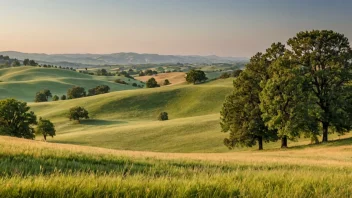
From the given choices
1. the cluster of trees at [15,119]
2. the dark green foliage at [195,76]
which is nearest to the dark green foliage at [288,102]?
the cluster of trees at [15,119]

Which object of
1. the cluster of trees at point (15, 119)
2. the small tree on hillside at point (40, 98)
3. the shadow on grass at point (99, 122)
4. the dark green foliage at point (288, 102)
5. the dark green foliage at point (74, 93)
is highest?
the dark green foliage at point (288, 102)

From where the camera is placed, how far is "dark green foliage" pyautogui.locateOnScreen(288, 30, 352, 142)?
40.7 meters

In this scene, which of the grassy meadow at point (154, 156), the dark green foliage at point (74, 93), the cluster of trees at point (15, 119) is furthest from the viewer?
the dark green foliage at point (74, 93)

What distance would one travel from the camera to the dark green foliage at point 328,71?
40.7 m

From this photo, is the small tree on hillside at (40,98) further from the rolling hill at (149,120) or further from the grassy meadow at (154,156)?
the rolling hill at (149,120)

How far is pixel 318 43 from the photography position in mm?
41562

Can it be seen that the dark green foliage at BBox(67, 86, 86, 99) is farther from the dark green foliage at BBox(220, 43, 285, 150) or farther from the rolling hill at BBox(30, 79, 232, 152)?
the dark green foliage at BBox(220, 43, 285, 150)

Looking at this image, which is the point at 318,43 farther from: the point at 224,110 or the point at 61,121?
the point at 61,121

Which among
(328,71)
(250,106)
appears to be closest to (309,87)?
(328,71)

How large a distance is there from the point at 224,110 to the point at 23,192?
45.3 m

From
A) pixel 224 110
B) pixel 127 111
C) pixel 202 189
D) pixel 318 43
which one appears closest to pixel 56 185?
pixel 202 189

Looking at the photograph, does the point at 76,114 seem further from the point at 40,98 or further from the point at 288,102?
the point at 288,102

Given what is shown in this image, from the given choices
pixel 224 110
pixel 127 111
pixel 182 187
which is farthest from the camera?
pixel 127 111

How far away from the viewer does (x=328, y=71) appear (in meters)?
41.3
